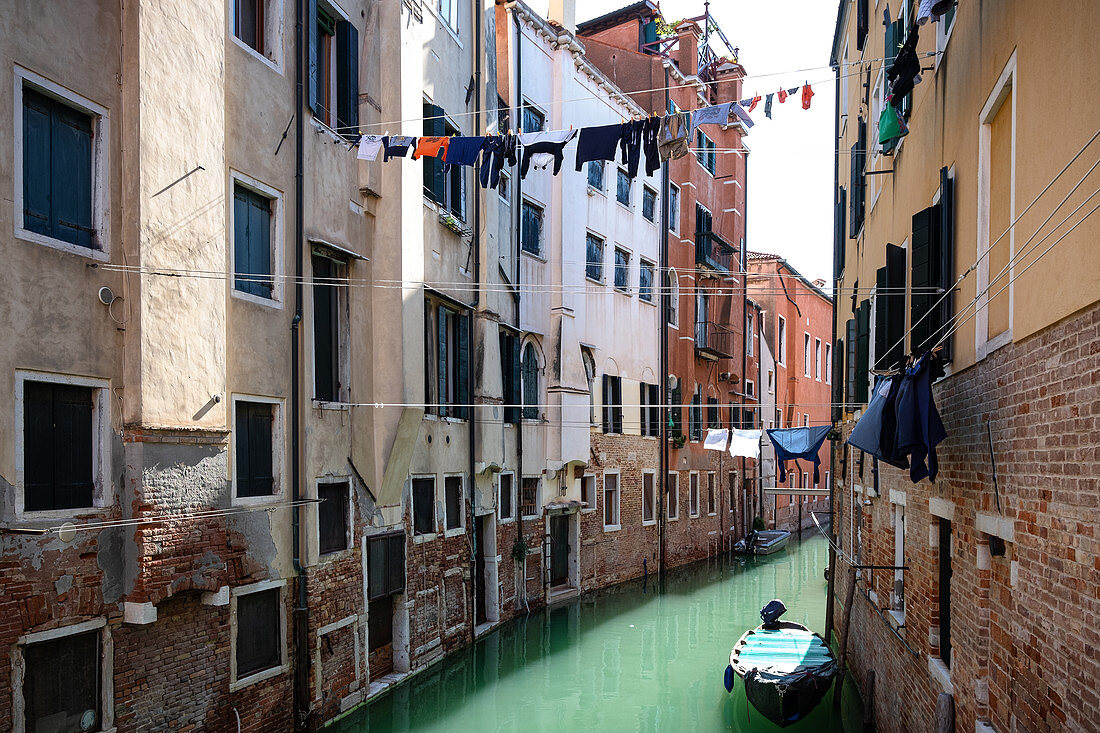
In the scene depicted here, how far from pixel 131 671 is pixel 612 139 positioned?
23.4 ft

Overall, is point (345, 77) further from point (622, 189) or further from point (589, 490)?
point (622, 189)

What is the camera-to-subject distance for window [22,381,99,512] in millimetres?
Answer: 7195

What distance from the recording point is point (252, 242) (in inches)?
388

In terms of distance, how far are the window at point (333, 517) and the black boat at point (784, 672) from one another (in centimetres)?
570

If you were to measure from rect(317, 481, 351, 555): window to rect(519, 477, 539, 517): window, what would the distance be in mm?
6700

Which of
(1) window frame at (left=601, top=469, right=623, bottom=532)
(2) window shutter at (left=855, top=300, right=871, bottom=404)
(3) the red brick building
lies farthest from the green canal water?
(3) the red brick building

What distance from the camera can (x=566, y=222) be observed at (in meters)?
19.6

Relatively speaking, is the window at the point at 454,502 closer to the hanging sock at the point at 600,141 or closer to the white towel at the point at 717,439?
the hanging sock at the point at 600,141

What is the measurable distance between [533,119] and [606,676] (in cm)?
1147

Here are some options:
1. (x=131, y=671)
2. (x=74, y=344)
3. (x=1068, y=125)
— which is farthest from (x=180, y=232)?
(x=1068, y=125)

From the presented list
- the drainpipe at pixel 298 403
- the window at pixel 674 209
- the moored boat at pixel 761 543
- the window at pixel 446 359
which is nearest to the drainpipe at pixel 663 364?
the window at pixel 674 209

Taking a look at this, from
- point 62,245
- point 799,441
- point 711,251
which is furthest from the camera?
point 711,251

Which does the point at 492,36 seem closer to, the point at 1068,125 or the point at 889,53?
the point at 889,53

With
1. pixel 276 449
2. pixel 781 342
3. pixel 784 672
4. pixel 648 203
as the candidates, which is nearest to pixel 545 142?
pixel 276 449
